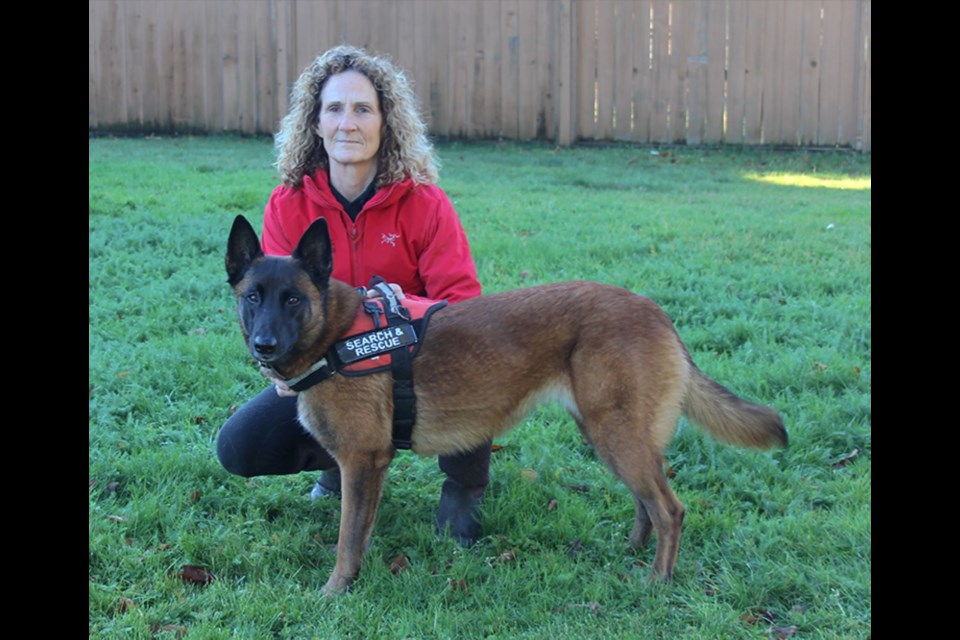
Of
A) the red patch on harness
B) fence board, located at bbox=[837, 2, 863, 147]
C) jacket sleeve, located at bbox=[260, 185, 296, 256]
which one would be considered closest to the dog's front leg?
the red patch on harness

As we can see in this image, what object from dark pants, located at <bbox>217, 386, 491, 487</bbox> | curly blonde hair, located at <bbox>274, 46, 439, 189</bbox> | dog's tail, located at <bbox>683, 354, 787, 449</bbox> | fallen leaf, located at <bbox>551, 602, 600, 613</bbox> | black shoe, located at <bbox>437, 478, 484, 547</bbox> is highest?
curly blonde hair, located at <bbox>274, 46, 439, 189</bbox>

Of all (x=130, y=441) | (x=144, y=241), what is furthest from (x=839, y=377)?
(x=144, y=241)

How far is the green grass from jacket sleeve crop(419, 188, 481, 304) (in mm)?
917

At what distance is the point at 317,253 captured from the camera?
3459 millimetres

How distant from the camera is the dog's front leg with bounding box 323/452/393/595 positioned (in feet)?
11.2

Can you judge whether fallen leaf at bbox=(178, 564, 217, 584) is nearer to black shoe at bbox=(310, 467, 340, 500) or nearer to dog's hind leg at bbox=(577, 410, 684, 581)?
black shoe at bbox=(310, 467, 340, 500)

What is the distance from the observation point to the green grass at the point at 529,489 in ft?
10.5

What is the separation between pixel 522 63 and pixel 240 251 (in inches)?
365

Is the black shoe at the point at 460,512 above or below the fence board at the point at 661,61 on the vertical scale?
below

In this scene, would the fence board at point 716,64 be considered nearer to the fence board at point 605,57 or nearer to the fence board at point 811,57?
the fence board at point 811,57

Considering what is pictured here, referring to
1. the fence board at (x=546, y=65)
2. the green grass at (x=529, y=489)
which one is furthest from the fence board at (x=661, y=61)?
the green grass at (x=529, y=489)

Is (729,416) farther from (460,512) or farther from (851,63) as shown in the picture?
(851,63)

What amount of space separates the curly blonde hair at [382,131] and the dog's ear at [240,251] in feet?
2.11
